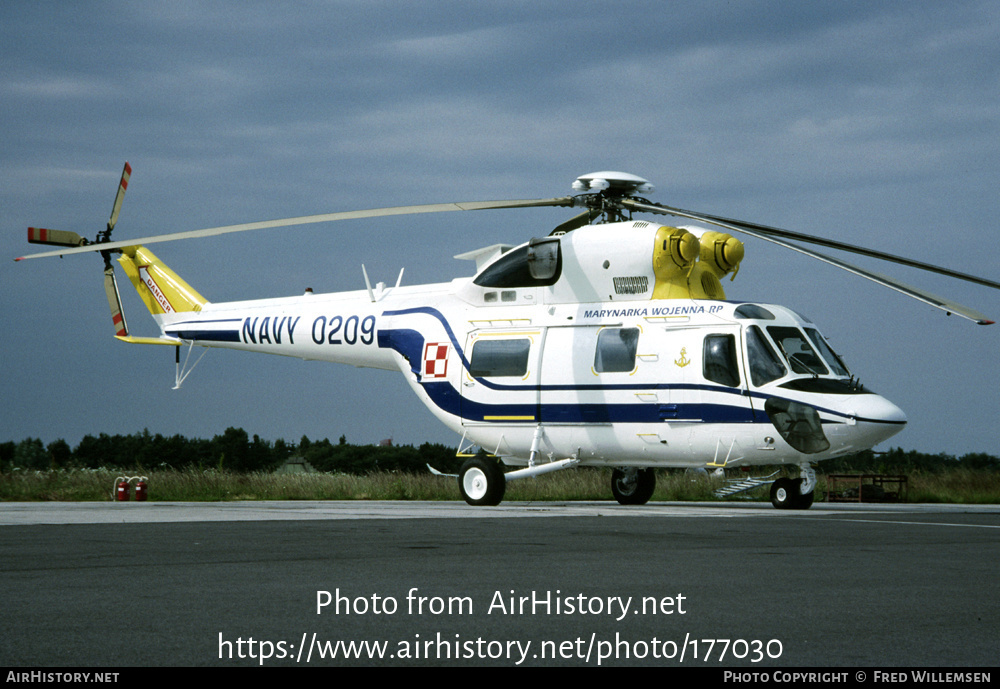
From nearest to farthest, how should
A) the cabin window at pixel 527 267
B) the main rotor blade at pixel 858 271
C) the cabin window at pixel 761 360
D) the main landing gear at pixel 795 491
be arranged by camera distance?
the main rotor blade at pixel 858 271 < the cabin window at pixel 761 360 < the main landing gear at pixel 795 491 < the cabin window at pixel 527 267

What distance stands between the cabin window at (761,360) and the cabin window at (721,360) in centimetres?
26

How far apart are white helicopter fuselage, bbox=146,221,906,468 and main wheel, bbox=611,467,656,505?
2.12 meters

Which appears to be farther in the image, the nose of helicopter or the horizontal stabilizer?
the horizontal stabilizer

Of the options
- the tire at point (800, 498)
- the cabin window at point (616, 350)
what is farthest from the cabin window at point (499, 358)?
the tire at point (800, 498)

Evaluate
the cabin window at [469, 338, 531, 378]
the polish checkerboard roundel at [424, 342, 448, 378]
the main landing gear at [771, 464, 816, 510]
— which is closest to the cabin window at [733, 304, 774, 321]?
the main landing gear at [771, 464, 816, 510]

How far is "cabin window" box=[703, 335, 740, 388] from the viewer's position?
17.8 meters

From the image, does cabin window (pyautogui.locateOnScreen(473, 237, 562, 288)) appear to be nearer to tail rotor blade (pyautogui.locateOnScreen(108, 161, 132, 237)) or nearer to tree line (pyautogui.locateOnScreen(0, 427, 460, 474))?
tail rotor blade (pyautogui.locateOnScreen(108, 161, 132, 237))

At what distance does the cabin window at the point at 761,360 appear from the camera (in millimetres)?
17547

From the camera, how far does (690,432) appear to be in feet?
59.8

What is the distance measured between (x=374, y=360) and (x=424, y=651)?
16840mm

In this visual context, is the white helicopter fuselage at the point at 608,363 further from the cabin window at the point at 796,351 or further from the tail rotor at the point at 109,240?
the tail rotor at the point at 109,240

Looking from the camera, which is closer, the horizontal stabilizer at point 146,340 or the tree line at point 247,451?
the horizontal stabilizer at point 146,340

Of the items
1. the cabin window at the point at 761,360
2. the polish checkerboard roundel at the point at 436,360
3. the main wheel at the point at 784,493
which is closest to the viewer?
the cabin window at the point at 761,360

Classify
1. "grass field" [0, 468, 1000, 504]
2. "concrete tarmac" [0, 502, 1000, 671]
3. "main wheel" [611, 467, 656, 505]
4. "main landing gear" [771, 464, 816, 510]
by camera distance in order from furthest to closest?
"grass field" [0, 468, 1000, 504] < "main wheel" [611, 467, 656, 505] < "main landing gear" [771, 464, 816, 510] < "concrete tarmac" [0, 502, 1000, 671]
